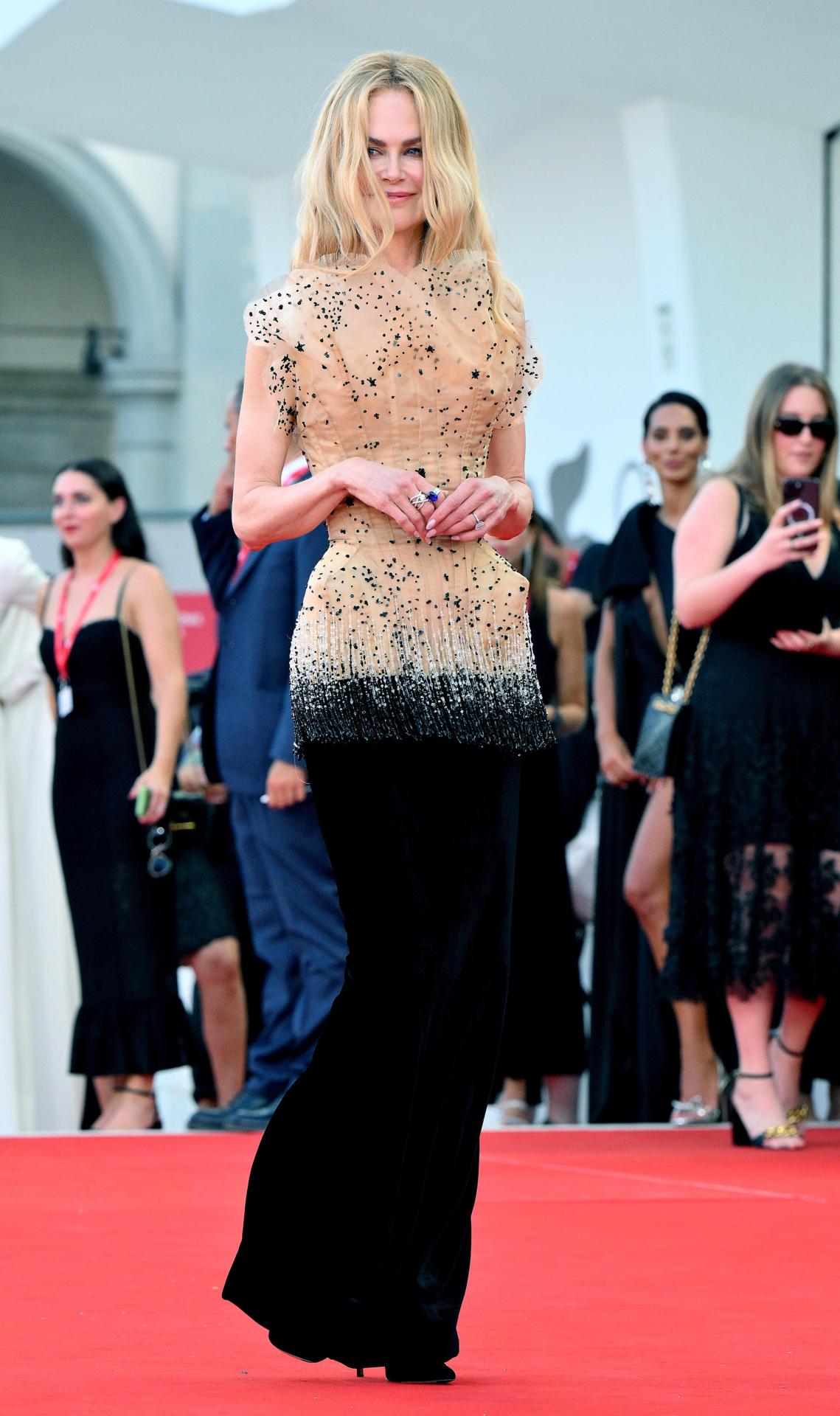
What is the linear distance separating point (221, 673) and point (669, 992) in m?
1.44

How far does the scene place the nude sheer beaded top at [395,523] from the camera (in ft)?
8.57

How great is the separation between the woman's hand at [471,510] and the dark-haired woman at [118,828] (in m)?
3.29

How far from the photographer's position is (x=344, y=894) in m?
2.64

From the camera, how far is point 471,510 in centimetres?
256

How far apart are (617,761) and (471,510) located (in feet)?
12.1

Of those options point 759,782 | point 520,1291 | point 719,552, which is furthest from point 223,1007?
point 520,1291

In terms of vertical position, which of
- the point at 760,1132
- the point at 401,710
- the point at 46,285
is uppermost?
the point at 46,285

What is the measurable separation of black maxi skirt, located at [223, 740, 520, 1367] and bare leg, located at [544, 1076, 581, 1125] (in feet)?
11.3

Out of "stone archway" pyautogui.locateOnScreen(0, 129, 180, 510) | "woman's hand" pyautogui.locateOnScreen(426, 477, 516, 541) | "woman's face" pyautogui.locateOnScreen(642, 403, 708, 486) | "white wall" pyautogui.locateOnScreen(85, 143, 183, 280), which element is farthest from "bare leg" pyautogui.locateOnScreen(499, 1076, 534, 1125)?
"white wall" pyautogui.locateOnScreen(85, 143, 183, 280)

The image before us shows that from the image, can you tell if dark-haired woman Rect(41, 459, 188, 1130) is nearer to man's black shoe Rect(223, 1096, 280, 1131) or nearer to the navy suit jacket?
the navy suit jacket

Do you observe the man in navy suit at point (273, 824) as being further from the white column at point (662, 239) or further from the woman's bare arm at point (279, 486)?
the white column at point (662, 239)

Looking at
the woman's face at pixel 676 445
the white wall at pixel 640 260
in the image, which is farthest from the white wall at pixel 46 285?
the woman's face at pixel 676 445

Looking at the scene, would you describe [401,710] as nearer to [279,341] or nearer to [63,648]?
[279,341]

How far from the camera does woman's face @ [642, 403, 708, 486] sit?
6.22 m
